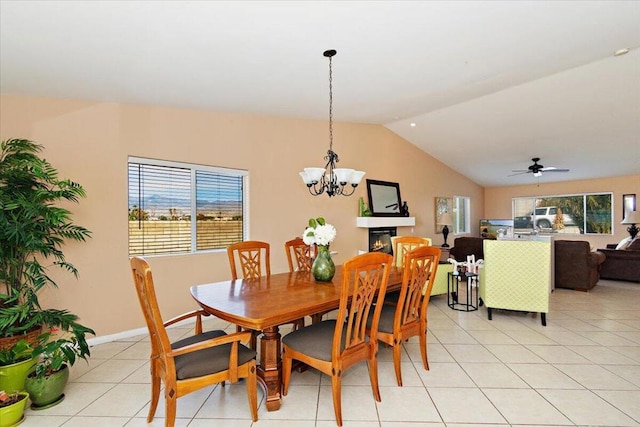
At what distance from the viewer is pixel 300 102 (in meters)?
4.01

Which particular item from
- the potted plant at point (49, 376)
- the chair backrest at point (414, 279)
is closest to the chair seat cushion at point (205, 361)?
the potted plant at point (49, 376)

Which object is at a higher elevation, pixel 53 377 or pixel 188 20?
pixel 188 20

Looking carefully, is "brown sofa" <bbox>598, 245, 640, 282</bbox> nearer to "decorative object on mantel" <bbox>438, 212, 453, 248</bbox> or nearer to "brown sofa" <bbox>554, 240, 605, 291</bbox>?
"brown sofa" <bbox>554, 240, 605, 291</bbox>

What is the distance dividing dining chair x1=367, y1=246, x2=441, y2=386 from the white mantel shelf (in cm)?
295

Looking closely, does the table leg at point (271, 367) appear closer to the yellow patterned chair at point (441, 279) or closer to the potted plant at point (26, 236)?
the potted plant at point (26, 236)

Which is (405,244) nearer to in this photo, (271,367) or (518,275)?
(518,275)

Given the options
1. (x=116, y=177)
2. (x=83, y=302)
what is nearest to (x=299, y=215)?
(x=116, y=177)

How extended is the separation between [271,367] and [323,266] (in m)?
0.90

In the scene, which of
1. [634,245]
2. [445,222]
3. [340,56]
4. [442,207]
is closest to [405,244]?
[340,56]

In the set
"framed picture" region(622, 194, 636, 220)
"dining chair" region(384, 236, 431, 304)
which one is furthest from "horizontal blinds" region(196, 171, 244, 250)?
"framed picture" region(622, 194, 636, 220)

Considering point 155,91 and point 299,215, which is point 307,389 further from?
point 155,91

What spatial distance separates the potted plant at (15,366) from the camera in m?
2.07

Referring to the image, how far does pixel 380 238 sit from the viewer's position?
19.8ft

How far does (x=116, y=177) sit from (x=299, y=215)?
2.36 metres
